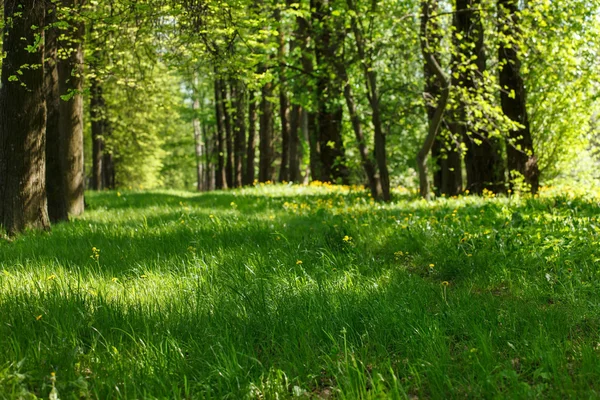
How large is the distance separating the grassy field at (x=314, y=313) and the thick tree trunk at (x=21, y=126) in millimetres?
828

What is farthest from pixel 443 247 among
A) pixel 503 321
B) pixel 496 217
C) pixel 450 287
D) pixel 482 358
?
pixel 482 358

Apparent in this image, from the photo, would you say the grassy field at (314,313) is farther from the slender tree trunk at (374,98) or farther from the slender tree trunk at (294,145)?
the slender tree trunk at (294,145)

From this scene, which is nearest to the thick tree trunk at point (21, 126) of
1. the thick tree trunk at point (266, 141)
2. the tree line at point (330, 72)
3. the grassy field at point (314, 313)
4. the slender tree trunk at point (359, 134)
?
the tree line at point (330, 72)

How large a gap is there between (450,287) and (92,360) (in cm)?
290

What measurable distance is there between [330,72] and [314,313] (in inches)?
322

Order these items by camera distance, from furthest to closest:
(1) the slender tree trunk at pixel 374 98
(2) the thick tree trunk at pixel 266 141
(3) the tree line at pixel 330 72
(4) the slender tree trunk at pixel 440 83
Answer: (2) the thick tree trunk at pixel 266 141, (1) the slender tree trunk at pixel 374 98, (4) the slender tree trunk at pixel 440 83, (3) the tree line at pixel 330 72

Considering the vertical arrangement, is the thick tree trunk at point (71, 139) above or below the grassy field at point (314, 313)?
above

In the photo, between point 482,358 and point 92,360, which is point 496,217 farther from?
point 92,360

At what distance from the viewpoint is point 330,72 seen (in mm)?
11125

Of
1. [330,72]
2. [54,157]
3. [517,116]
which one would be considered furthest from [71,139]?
[517,116]

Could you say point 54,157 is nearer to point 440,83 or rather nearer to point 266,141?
point 440,83

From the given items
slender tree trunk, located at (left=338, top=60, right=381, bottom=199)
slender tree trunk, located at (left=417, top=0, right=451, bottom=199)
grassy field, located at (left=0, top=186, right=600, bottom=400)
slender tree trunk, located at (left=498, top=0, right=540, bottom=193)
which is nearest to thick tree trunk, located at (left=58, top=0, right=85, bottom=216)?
grassy field, located at (left=0, top=186, right=600, bottom=400)

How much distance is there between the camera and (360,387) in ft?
9.24

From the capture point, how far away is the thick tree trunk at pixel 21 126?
273 inches
